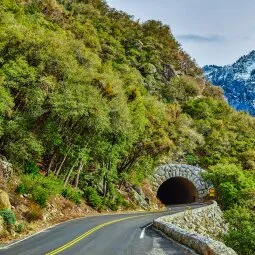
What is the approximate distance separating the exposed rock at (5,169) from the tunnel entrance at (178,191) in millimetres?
35371

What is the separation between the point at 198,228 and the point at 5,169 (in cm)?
1748

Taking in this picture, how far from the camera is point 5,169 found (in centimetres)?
2705

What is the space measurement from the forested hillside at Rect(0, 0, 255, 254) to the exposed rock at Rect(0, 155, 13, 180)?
1.08m

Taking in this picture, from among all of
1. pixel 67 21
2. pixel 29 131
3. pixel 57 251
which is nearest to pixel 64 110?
pixel 29 131

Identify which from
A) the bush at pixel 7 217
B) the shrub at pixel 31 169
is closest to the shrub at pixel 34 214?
the bush at pixel 7 217

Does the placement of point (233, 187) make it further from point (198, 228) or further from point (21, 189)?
point (21, 189)

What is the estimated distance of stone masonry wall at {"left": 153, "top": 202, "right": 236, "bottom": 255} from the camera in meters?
13.4

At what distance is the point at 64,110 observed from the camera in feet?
95.7

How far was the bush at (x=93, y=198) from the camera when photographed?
3750cm

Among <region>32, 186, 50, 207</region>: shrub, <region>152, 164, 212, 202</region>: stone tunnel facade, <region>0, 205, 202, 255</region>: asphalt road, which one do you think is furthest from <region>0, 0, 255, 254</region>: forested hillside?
<region>0, 205, 202, 255</region>: asphalt road

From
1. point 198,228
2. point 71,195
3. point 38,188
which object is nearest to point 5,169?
point 38,188

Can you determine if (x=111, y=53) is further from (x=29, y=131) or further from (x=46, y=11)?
(x=29, y=131)

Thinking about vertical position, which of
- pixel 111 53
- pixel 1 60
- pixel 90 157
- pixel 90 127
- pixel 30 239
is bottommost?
pixel 30 239

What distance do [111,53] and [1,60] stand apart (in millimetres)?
46767
